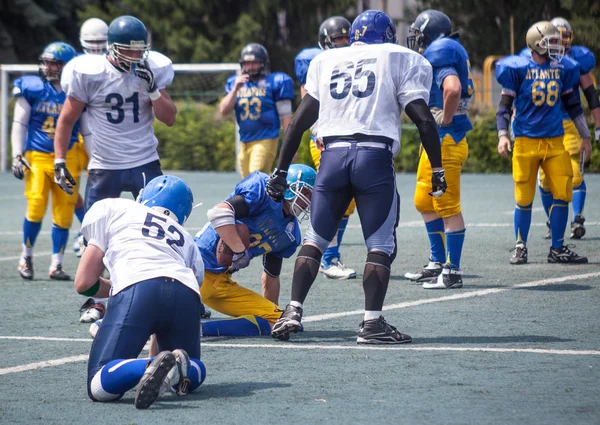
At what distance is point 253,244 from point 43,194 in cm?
362

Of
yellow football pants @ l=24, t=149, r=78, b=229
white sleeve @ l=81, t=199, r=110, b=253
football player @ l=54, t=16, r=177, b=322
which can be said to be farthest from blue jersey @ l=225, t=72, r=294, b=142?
white sleeve @ l=81, t=199, r=110, b=253

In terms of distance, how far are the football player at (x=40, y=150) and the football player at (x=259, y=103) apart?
2.36 meters

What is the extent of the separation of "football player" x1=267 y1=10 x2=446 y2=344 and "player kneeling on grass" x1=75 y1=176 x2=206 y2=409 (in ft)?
4.01

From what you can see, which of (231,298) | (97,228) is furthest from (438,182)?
(97,228)

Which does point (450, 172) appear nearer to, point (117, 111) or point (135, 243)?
point (117, 111)

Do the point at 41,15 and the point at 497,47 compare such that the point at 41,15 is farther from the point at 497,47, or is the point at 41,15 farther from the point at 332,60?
the point at 332,60

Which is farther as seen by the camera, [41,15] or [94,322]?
[41,15]

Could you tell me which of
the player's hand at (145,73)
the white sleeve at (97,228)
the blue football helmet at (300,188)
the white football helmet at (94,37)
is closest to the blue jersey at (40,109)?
the white football helmet at (94,37)

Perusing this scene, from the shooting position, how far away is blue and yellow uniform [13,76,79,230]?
9.86 meters

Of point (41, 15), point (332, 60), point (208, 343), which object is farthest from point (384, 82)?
point (41, 15)

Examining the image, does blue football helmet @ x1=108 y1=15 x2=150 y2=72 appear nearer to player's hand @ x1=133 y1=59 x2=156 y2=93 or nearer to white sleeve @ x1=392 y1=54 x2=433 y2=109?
player's hand @ x1=133 y1=59 x2=156 y2=93

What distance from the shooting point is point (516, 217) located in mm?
10031

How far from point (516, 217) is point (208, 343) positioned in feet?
14.4

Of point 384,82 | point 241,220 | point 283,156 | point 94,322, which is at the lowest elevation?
point 94,322
